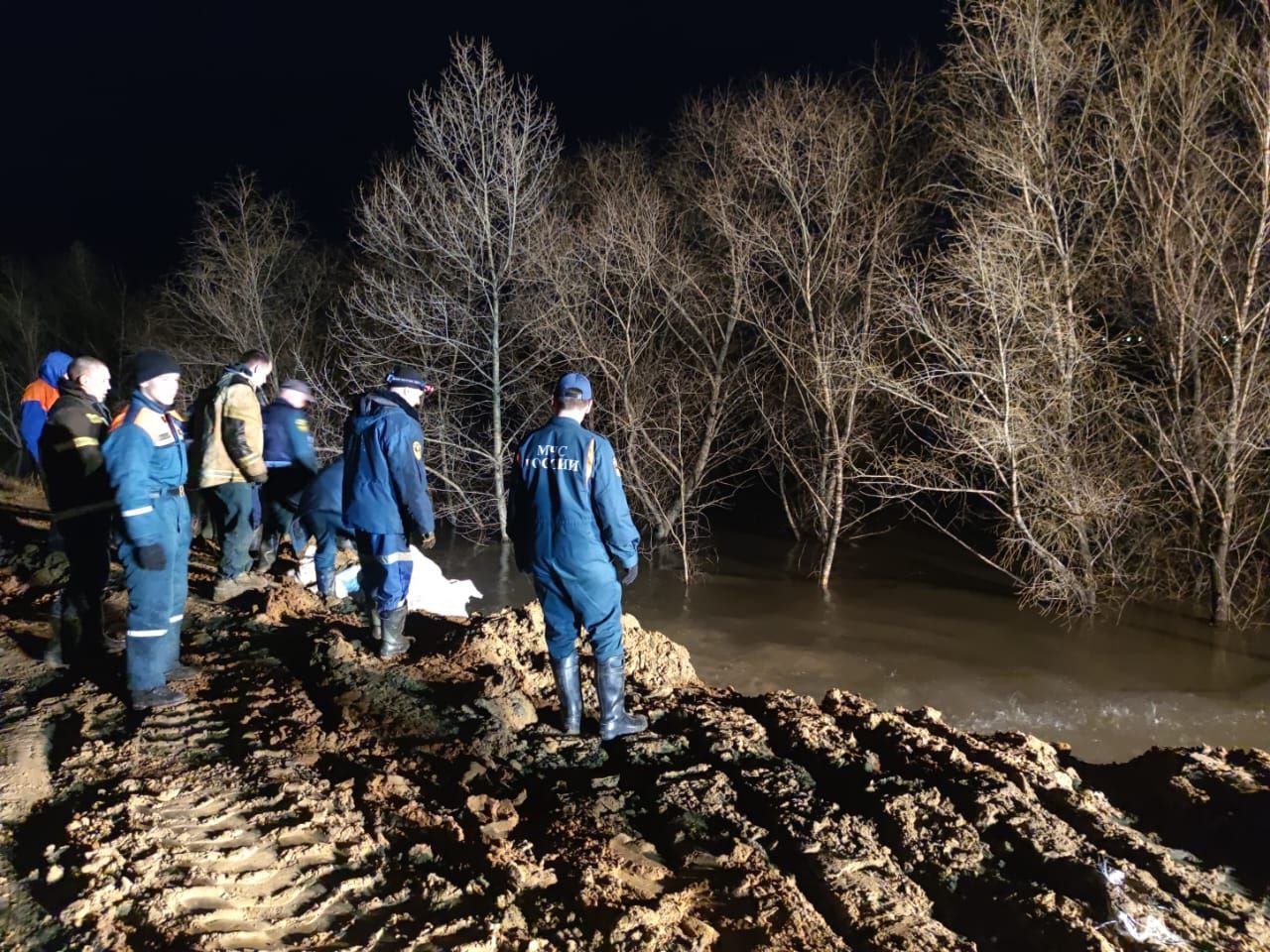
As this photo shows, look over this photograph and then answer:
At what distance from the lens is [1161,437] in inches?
468

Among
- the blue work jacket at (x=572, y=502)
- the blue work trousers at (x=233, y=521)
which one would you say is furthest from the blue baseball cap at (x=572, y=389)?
the blue work trousers at (x=233, y=521)

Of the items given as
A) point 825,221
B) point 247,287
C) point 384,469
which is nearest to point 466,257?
point 825,221

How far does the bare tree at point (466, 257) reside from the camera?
56.5ft

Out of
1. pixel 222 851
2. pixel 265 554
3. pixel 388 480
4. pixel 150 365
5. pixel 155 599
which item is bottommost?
pixel 222 851

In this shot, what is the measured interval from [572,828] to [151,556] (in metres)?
2.74

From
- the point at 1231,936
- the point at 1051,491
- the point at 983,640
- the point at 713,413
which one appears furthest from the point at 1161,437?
the point at 1231,936

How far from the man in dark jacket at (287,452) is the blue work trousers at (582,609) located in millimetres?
3716

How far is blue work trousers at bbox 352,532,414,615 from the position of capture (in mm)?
5426

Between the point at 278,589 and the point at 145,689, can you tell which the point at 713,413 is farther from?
the point at 145,689

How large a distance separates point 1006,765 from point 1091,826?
23.4 inches

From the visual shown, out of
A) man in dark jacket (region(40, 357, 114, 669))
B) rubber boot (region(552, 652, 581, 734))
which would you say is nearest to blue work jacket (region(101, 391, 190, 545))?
man in dark jacket (region(40, 357, 114, 669))

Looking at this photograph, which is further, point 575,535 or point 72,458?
point 72,458

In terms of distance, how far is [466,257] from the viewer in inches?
703

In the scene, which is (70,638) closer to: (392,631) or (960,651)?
(392,631)
